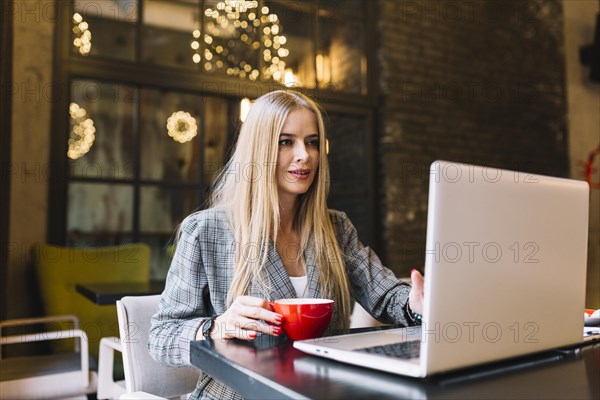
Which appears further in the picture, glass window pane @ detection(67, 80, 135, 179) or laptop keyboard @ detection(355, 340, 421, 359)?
glass window pane @ detection(67, 80, 135, 179)

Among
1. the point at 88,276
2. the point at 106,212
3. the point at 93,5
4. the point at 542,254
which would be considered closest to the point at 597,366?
the point at 542,254

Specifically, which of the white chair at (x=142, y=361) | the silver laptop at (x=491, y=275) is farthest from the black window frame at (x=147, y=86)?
the silver laptop at (x=491, y=275)

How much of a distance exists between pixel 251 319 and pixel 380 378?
1.03 ft

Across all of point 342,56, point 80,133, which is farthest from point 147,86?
point 342,56

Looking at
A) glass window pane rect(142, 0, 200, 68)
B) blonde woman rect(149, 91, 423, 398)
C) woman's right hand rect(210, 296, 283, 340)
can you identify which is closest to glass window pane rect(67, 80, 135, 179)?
glass window pane rect(142, 0, 200, 68)

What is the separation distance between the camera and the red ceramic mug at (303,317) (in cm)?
96

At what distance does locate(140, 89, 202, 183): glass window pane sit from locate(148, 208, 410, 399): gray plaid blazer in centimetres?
255

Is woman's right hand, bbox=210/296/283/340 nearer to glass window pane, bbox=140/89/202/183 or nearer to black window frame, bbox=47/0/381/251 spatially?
black window frame, bbox=47/0/381/251

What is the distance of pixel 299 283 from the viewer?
136cm

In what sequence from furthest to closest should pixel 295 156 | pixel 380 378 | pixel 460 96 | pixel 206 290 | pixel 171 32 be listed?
pixel 460 96, pixel 171 32, pixel 295 156, pixel 206 290, pixel 380 378

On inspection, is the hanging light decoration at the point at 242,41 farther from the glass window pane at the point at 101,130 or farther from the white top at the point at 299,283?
the white top at the point at 299,283

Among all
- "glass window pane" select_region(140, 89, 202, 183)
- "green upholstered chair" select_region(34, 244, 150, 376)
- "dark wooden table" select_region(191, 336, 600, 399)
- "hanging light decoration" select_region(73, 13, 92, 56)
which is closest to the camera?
"dark wooden table" select_region(191, 336, 600, 399)

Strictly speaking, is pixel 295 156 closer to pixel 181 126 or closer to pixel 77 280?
pixel 77 280

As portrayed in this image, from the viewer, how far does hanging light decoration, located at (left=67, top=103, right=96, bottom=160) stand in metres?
3.47
